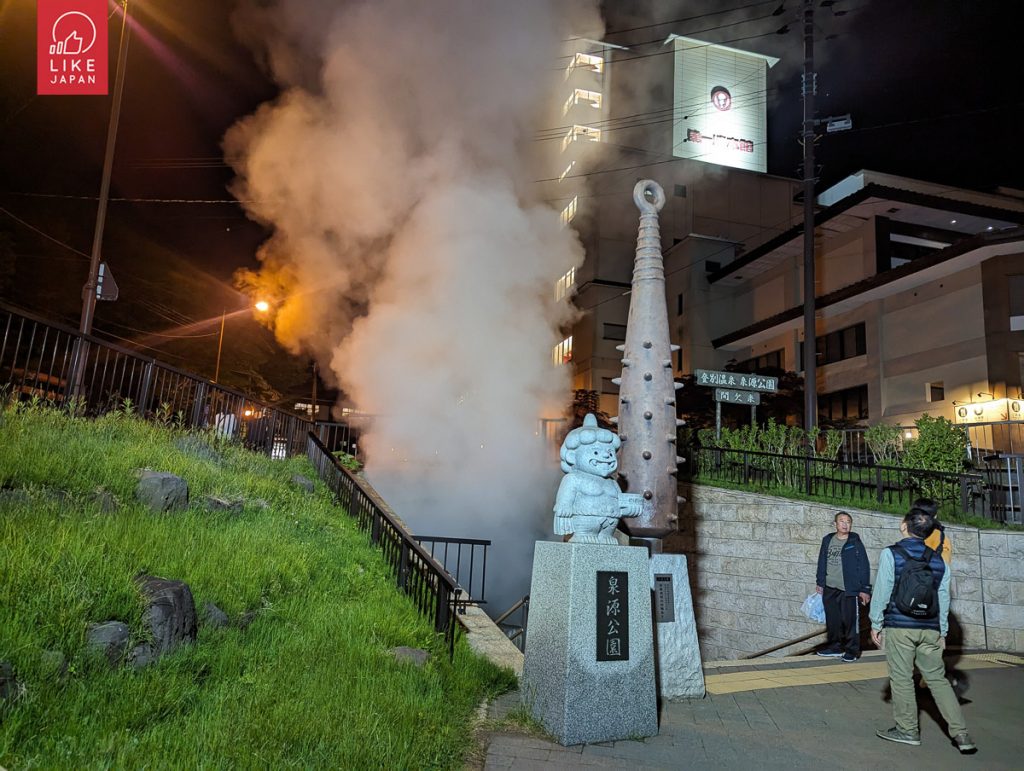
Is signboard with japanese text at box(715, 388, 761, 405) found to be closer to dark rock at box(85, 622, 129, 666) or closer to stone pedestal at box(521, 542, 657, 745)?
stone pedestal at box(521, 542, 657, 745)

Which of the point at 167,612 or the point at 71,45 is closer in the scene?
the point at 167,612

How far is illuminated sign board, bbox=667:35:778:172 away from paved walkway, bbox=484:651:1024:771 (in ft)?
116

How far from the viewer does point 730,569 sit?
11.0 m

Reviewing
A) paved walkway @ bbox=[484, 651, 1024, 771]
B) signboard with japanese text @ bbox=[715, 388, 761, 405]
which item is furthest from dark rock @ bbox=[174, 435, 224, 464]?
signboard with japanese text @ bbox=[715, 388, 761, 405]

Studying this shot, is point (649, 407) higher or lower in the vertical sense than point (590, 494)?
higher

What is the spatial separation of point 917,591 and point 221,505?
6.35 m

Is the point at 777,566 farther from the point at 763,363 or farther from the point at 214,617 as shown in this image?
the point at 763,363

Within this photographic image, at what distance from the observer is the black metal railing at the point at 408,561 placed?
233 inches

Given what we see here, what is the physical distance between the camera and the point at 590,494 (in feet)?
15.3

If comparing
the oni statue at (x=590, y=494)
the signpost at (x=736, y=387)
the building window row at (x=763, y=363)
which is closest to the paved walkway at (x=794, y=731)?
the oni statue at (x=590, y=494)

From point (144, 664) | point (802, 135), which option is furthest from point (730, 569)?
point (802, 135)

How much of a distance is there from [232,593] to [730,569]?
872 centimetres

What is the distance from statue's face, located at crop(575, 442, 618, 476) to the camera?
4715mm

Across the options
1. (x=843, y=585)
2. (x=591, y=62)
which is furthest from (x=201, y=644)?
(x=591, y=62)
